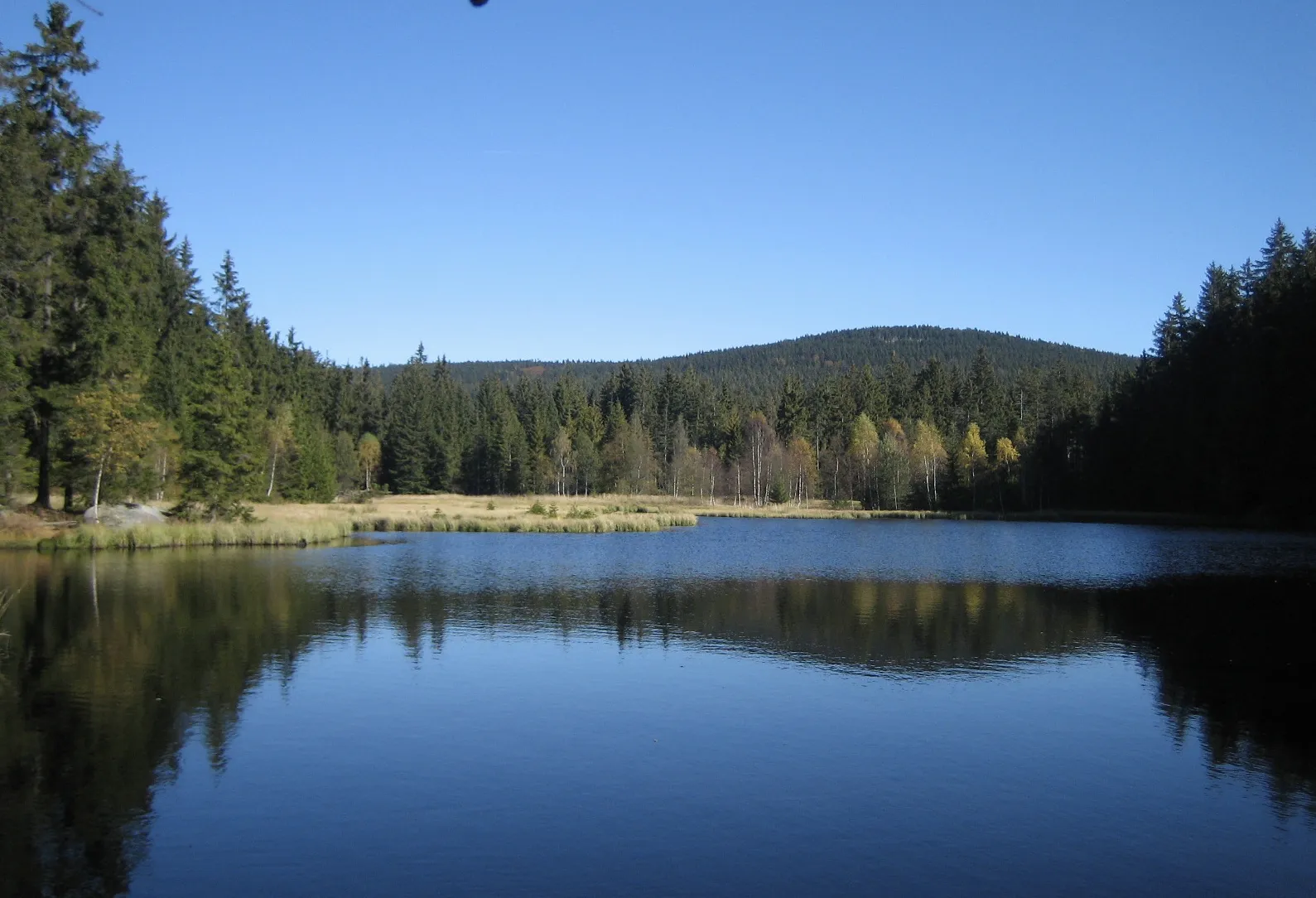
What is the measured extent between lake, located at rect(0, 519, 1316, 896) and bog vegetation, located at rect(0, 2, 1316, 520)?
13925 mm

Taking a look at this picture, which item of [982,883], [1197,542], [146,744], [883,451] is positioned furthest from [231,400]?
[883,451]

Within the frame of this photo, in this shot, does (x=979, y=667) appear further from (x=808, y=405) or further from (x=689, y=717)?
(x=808, y=405)

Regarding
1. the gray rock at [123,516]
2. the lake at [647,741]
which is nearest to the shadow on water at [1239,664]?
the lake at [647,741]

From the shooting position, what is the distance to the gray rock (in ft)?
124

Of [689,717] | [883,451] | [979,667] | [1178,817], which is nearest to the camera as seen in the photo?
[1178,817]

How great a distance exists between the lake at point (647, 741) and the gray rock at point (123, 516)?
10523 millimetres

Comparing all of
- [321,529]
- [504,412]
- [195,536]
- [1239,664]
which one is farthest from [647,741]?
[504,412]

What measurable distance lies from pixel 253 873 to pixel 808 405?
4043 inches

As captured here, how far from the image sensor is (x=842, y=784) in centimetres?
1147

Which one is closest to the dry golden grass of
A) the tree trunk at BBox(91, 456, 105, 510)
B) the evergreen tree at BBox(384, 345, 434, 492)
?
the tree trunk at BBox(91, 456, 105, 510)

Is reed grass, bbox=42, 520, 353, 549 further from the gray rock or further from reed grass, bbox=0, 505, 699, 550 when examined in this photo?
the gray rock

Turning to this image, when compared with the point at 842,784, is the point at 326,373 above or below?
above

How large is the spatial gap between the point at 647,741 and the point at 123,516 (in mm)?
33105

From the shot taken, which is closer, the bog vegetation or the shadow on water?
the shadow on water
